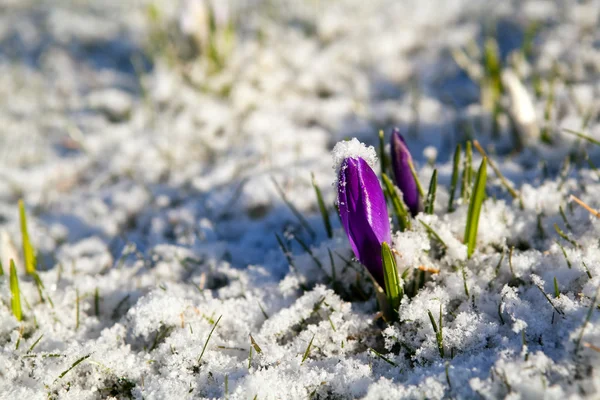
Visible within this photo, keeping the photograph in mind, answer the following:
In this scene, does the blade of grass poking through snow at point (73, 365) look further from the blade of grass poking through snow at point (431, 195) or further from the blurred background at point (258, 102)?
the blade of grass poking through snow at point (431, 195)

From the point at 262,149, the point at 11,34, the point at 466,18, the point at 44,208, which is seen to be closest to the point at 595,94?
the point at 466,18

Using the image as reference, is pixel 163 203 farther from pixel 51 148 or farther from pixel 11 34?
pixel 11 34

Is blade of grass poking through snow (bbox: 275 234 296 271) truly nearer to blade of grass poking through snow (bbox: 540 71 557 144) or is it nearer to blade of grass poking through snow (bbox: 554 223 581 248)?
blade of grass poking through snow (bbox: 554 223 581 248)

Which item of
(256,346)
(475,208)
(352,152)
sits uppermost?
(352,152)

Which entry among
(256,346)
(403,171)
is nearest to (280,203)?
(403,171)

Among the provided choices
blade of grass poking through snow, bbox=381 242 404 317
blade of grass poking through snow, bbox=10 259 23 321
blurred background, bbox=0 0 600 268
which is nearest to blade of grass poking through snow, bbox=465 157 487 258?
blade of grass poking through snow, bbox=381 242 404 317

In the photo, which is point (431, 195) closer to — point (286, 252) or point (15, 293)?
point (286, 252)
